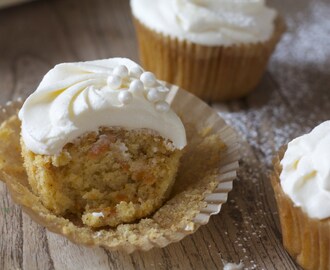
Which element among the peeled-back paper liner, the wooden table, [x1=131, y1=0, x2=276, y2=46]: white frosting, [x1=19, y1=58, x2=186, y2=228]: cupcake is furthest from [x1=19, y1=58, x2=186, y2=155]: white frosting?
[x1=131, y1=0, x2=276, y2=46]: white frosting

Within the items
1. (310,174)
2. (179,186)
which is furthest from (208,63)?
(310,174)

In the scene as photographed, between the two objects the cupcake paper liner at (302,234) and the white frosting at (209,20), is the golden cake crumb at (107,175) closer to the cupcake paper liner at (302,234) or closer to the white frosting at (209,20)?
the cupcake paper liner at (302,234)

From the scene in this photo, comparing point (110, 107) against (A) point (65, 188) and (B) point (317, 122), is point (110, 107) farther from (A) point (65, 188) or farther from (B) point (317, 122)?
(B) point (317, 122)

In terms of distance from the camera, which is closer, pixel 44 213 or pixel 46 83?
pixel 44 213

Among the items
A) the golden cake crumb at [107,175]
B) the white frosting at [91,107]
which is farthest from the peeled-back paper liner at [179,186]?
the white frosting at [91,107]

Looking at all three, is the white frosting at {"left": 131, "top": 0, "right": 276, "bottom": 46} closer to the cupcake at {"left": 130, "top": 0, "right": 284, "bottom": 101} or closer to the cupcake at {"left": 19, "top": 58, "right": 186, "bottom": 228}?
the cupcake at {"left": 130, "top": 0, "right": 284, "bottom": 101}

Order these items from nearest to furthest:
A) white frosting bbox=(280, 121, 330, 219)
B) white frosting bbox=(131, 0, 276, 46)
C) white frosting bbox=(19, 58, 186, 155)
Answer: white frosting bbox=(280, 121, 330, 219) < white frosting bbox=(19, 58, 186, 155) < white frosting bbox=(131, 0, 276, 46)

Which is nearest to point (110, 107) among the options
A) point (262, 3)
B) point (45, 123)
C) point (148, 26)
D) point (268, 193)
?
point (45, 123)

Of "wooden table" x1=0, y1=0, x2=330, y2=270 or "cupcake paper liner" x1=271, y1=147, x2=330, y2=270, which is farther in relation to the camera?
"wooden table" x1=0, y1=0, x2=330, y2=270
